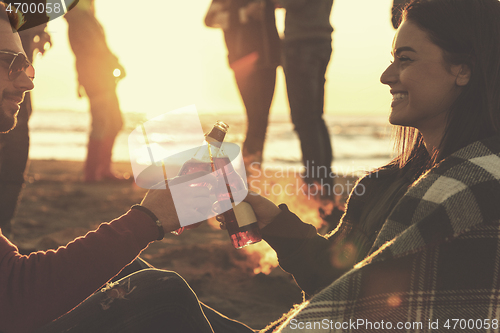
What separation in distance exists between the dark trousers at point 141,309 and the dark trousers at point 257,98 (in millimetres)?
3402

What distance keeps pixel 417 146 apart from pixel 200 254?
253cm

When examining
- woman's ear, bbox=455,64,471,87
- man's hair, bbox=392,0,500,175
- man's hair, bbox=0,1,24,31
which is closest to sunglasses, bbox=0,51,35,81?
man's hair, bbox=0,1,24,31

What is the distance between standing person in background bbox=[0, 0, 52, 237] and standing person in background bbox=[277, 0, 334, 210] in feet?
7.16

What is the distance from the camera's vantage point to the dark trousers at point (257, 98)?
4734 mm

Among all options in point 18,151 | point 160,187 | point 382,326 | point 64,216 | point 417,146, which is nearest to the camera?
point 382,326

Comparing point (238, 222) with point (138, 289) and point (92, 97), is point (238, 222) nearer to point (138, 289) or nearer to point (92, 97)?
point (138, 289)

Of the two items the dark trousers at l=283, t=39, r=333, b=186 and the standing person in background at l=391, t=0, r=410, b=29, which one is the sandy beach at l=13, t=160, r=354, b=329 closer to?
the dark trousers at l=283, t=39, r=333, b=186

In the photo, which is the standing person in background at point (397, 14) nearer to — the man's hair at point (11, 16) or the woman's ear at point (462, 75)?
the woman's ear at point (462, 75)

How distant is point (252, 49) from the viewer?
4.57 m

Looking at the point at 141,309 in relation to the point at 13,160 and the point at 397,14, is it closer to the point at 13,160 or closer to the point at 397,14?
the point at 397,14

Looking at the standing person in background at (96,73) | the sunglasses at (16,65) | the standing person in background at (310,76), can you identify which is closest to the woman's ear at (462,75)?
the sunglasses at (16,65)

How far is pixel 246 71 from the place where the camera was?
475 centimetres

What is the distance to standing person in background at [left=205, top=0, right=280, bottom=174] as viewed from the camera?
4.43m

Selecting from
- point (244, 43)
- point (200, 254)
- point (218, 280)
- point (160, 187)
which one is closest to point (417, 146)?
point (160, 187)
